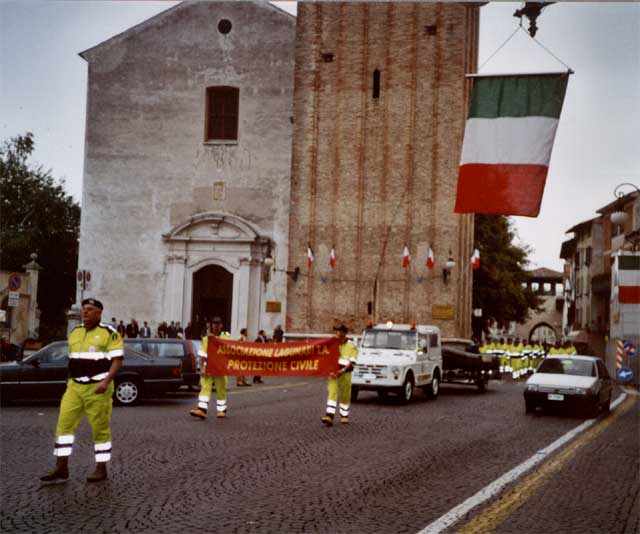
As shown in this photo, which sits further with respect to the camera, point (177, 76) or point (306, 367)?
point (177, 76)

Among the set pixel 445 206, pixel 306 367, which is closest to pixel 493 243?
pixel 445 206

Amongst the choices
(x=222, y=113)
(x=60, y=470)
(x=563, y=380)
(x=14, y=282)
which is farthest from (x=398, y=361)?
(x=222, y=113)

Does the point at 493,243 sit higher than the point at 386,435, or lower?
higher

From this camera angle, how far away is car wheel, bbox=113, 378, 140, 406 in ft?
65.7

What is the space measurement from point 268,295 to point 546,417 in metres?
25.2

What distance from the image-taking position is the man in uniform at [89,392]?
988cm

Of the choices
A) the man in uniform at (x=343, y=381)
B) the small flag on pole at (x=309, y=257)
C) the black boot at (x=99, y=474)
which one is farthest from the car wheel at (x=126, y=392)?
the small flag on pole at (x=309, y=257)

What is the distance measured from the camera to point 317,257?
4406 cm

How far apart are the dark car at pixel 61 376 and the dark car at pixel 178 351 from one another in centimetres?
136

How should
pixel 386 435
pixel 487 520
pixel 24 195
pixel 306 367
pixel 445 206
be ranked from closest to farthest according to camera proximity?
1. pixel 487 520
2. pixel 386 435
3. pixel 306 367
4. pixel 445 206
5. pixel 24 195

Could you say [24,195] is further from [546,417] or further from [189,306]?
[546,417]

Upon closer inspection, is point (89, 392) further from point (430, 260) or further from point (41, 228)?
point (41, 228)

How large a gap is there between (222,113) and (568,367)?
1065 inches

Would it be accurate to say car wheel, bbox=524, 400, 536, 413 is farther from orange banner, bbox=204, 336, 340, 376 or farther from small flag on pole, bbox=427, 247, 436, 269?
small flag on pole, bbox=427, 247, 436, 269
